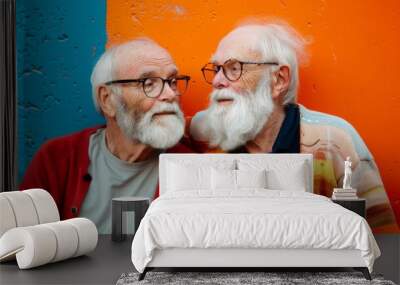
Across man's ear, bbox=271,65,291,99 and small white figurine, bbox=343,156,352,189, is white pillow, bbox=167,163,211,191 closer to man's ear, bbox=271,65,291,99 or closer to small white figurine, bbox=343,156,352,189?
man's ear, bbox=271,65,291,99

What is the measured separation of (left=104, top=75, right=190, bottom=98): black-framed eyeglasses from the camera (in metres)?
7.22

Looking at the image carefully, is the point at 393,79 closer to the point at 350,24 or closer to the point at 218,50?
the point at 350,24

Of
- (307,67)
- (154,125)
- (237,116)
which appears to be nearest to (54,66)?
(154,125)

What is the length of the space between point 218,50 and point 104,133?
159 centimetres

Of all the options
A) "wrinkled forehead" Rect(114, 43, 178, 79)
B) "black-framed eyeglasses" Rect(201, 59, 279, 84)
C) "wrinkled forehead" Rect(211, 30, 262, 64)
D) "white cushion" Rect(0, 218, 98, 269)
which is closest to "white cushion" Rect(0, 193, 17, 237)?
"white cushion" Rect(0, 218, 98, 269)

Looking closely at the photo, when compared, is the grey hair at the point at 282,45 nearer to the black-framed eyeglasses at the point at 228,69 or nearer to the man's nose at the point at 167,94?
the black-framed eyeglasses at the point at 228,69

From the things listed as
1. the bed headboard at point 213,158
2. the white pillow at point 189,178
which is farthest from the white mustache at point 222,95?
the white pillow at point 189,178

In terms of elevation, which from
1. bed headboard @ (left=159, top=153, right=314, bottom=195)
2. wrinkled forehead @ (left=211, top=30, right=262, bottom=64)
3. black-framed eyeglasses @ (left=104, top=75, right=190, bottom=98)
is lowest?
bed headboard @ (left=159, top=153, right=314, bottom=195)

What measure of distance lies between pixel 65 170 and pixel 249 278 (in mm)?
3059

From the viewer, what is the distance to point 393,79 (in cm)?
726

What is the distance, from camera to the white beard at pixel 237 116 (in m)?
7.21

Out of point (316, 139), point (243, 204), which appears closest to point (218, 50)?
point (316, 139)

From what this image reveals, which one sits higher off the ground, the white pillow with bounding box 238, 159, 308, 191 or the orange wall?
the orange wall

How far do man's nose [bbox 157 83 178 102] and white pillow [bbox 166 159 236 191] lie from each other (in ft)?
2.42
